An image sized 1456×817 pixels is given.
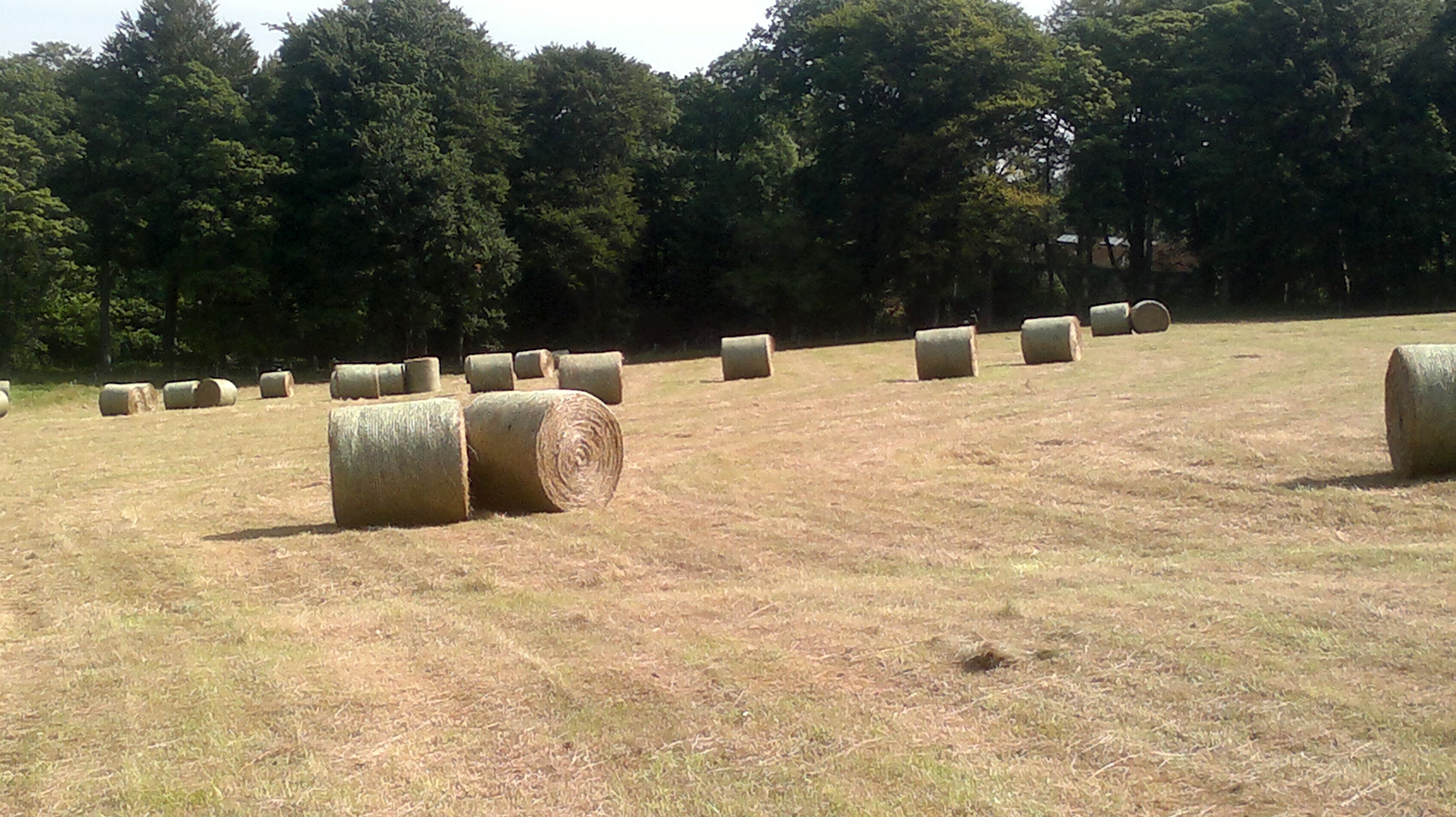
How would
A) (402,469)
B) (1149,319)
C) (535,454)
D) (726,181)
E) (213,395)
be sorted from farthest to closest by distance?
(726,181), (1149,319), (213,395), (535,454), (402,469)

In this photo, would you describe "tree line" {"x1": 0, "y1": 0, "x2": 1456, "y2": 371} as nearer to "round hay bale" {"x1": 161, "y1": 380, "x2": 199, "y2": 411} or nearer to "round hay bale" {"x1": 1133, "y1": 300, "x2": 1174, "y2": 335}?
"round hay bale" {"x1": 1133, "y1": 300, "x2": 1174, "y2": 335}

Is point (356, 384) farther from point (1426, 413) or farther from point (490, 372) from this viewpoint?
point (1426, 413)

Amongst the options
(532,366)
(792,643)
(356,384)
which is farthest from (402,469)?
(532,366)

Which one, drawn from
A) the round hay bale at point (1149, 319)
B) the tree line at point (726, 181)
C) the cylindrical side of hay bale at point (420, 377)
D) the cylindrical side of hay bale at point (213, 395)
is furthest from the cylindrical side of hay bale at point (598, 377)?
the tree line at point (726, 181)

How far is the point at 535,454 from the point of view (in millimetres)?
10961

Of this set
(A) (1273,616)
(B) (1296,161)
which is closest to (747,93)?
(B) (1296,161)

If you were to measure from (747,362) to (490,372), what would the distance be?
6.14 metres

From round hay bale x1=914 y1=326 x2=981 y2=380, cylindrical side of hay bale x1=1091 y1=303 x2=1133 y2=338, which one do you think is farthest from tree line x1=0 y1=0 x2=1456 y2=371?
round hay bale x1=914 y1=326 x2=981 y2=380

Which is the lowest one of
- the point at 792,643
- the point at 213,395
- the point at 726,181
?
the point at 792,643

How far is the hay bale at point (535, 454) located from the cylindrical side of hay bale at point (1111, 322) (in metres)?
22.8

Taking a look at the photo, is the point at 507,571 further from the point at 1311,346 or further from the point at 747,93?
the point at 747,93

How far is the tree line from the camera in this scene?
138ft

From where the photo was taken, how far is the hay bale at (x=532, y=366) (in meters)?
31.7

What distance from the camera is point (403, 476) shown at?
34.5 feet
